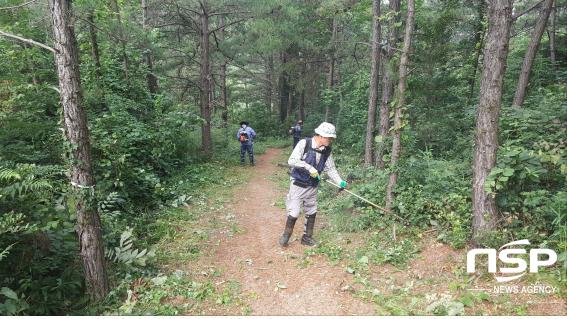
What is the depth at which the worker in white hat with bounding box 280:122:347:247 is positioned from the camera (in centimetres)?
628

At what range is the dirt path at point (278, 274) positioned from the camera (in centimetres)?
478

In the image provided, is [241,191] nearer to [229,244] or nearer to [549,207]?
[229,244]

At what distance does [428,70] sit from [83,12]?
32.9 feet

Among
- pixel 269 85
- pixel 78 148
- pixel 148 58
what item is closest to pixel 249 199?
pixel 78 148

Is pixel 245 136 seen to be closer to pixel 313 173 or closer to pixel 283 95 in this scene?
pixel 313 173

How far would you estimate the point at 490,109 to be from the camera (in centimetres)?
512

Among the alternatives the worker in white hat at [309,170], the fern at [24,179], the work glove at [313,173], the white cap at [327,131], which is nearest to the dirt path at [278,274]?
the worker in white hat at [309,170]

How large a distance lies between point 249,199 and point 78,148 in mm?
6306

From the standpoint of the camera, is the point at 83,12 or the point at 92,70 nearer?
the point at 83,12

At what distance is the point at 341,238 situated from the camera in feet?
22.9

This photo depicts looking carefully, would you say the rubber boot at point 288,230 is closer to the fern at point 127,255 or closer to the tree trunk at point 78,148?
the fern at point 127,255

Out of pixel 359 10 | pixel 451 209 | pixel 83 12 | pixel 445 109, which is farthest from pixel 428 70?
pixel 83 12

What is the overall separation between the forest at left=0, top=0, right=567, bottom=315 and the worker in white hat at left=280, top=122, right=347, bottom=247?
60cm

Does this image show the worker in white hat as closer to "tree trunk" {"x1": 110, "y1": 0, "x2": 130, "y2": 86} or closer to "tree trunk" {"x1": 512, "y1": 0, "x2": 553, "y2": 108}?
"tree trunk" {"x1": 110, "y1": 0, "x2": 130, "y2": 86}
